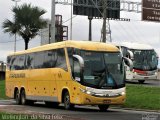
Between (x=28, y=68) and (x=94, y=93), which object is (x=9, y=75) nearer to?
(x=28, y=68)

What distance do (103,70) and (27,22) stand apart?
38719 mm

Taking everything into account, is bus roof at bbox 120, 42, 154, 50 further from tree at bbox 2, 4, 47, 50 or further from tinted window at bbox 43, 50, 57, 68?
tinted window at bbox 43, 50, 57, 68

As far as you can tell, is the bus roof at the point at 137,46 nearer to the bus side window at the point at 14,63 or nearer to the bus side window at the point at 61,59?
the bus side window at the point at 14,63

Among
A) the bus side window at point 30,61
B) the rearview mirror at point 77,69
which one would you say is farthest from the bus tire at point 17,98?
the rearview mirror at point 77,69

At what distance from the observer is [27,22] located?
6294cm

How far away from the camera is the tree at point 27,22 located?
62531 millimetres

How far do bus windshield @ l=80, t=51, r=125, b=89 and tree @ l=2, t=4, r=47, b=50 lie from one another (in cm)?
3684

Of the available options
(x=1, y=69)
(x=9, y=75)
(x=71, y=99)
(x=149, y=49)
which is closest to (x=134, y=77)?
(x=149, y=49)

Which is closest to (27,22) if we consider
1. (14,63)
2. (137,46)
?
(137,46)

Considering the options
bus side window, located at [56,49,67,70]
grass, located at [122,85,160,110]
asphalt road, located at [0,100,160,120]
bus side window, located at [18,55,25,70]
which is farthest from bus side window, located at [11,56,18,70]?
asphalt road, located at [0,100,160,120]

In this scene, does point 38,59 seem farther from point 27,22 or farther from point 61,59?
point 27,22

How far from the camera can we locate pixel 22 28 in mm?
63375

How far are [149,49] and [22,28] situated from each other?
1934cm

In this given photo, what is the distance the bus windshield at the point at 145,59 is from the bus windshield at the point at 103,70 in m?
23.0
